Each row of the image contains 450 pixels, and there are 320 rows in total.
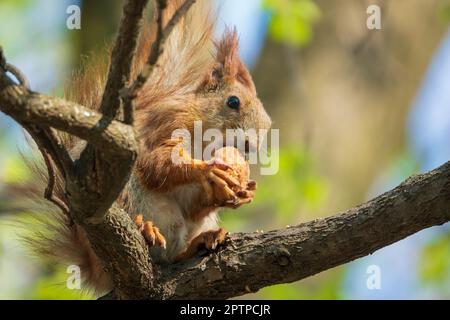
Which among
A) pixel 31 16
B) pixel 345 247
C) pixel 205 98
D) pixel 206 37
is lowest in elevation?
pixel 345 247

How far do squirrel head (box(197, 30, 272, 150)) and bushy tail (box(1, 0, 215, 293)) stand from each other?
0.09 m

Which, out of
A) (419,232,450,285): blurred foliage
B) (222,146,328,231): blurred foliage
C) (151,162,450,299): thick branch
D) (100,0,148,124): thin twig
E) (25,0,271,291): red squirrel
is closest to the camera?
(100,0,148,124): thin twig

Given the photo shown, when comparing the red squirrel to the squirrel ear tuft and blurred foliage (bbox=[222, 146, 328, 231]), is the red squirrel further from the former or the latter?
blurred foliage (bbox=[222, 146, 328, 231])

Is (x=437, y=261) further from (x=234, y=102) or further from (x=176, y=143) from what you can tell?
(x=176, y=143)

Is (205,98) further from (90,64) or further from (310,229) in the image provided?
(310,229)

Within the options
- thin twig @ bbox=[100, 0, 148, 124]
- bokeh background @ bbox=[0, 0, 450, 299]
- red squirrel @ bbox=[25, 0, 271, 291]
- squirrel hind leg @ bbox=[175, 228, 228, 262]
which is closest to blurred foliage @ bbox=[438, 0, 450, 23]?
bokeh background @ bbox=[0, 0, 450, 299]

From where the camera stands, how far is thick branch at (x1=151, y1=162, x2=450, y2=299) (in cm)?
266

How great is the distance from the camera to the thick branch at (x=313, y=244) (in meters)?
2.66

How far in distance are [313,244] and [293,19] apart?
10.7 feet

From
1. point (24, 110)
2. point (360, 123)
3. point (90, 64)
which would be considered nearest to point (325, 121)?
point (360, 123)

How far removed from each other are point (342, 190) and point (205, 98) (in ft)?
7.75

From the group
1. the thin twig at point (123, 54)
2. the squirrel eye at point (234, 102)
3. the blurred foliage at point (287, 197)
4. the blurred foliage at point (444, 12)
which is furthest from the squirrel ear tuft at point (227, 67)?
the blurred foliage at point (444, 12)

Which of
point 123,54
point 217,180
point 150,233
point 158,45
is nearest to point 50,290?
point 150,233
